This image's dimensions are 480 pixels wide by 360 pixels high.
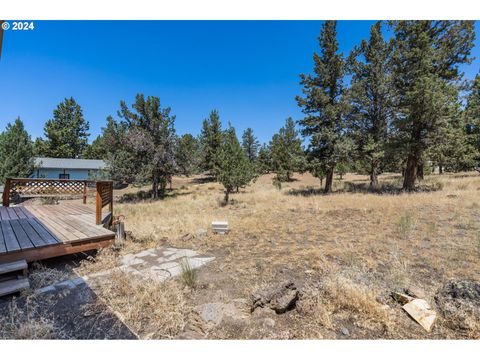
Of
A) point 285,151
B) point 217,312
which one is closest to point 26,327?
point 217,312

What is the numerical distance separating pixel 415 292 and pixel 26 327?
15.5ft

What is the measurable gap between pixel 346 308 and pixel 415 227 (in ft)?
17.9

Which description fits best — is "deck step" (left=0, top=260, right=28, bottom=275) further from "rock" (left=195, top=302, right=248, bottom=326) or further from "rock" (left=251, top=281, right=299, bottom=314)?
"rock" (left=251, top=281, right=299, bottom=314)

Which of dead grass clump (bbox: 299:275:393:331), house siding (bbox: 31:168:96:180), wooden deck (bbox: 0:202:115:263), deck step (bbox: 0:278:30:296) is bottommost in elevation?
dead grass clump (bbox: 299:275:393:331)

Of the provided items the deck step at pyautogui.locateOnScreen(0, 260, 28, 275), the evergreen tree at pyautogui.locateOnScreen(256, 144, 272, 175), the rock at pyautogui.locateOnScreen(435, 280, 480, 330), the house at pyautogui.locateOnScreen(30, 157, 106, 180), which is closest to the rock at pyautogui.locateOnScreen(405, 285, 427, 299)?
the rock at pyautogui.locateOnScreen(435, 280, 480, 330)

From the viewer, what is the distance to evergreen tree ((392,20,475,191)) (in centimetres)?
1162

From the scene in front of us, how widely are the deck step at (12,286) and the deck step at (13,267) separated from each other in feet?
0.53

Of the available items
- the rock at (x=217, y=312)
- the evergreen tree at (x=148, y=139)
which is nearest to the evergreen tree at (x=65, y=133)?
the evergreen tree at (x=148, y=139)

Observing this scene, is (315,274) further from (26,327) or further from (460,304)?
(26,327)

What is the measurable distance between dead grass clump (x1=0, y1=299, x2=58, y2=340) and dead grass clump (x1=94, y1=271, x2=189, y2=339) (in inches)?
25.1

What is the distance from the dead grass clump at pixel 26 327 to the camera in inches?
86.8

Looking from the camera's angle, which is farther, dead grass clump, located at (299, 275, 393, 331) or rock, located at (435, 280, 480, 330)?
dead grass clump, located at (299, 275, 393, 331)

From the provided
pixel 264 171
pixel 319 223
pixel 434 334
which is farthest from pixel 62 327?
pixel 264 171
